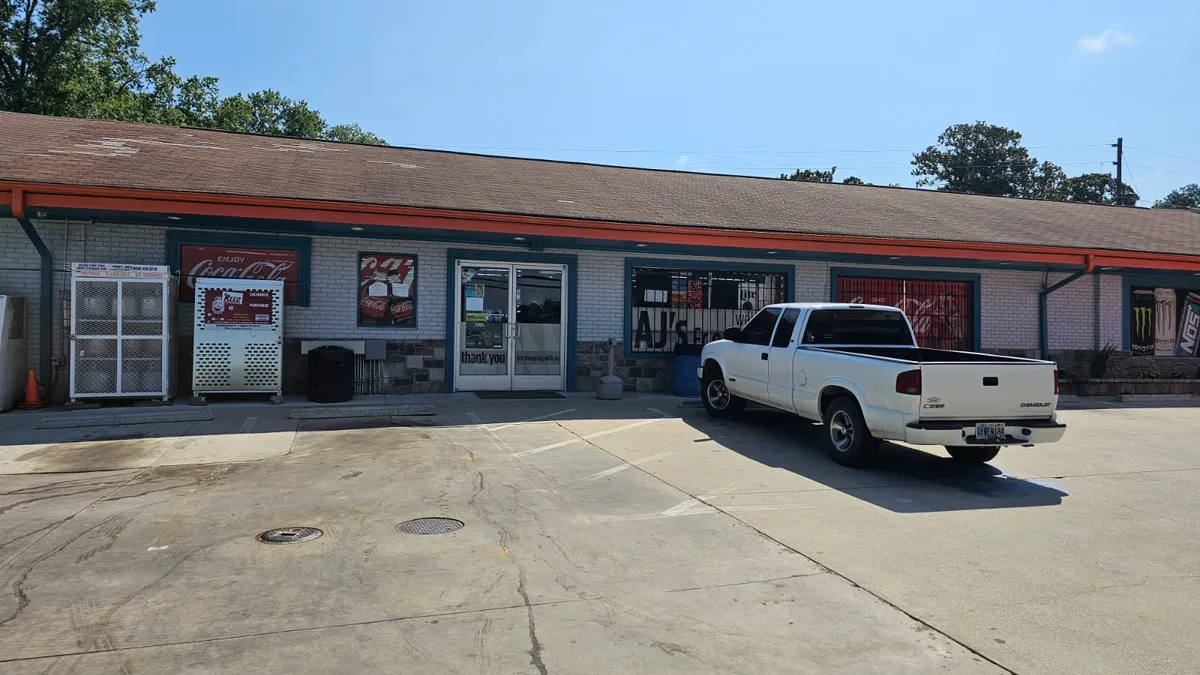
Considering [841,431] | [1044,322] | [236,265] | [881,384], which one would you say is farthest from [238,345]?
[1044,322]

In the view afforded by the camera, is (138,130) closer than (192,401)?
No

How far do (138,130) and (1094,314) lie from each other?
71.7ft

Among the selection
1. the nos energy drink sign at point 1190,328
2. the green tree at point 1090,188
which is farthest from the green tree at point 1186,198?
the nos energy drink sign at point 1190,328

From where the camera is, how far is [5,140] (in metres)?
12.5

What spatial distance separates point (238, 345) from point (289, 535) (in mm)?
7110

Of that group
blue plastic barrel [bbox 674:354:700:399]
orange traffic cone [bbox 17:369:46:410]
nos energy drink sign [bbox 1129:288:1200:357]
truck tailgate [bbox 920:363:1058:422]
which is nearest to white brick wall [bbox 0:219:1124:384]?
nos energy drink sign [bbox 1129:288:1200:357]

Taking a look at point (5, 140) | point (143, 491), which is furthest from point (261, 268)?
point (143, 491)

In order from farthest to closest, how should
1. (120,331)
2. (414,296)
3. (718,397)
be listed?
(414,296) < (718,397) < (120,331)

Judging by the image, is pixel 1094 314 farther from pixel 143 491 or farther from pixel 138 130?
pixel 138 130

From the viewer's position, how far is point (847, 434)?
26.7ft

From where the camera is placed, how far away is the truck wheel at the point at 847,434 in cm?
784

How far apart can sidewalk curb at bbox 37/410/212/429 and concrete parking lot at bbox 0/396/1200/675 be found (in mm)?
777

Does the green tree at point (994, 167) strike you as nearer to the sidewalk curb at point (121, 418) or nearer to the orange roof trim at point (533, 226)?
the orange roof trim at point (533, 226)

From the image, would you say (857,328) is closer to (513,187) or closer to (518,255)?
(518,255)
